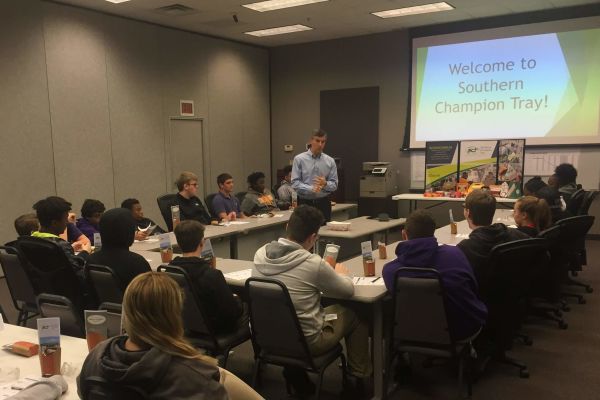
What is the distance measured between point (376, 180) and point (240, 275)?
18.2 ft

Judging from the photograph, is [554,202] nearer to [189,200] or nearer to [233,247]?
[233,247]

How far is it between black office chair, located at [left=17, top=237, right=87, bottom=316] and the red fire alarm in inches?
208

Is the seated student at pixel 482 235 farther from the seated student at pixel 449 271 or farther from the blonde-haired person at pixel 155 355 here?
the blonde-haired person at pixel 155 355

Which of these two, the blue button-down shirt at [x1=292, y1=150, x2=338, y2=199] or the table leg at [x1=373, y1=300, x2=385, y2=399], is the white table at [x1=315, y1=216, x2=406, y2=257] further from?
the table leg at [x1=373, y1=300, x2=385, y2=399]

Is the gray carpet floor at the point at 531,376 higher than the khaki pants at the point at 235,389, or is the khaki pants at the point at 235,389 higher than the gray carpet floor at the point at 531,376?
the khaki pants at the point at 235,389

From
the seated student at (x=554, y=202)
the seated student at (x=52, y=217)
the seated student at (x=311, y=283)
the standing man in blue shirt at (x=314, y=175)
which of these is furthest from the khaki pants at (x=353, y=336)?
the seated student at (x=554, y=202)

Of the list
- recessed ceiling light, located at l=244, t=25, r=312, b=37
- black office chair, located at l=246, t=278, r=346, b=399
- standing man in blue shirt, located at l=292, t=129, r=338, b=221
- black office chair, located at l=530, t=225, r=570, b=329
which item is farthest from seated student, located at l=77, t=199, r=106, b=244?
recessed ceiling light, located at l=244, t=25, r=312, b=37

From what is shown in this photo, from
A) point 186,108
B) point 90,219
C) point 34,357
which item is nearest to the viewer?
point 34,357

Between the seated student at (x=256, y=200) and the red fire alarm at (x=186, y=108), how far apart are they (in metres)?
2.65

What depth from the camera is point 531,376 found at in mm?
3238

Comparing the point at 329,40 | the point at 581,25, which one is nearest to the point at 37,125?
the point at 329,40

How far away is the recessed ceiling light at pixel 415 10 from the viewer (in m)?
7.07

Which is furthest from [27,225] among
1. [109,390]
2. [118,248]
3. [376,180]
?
[376,180]

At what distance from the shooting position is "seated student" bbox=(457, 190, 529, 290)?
3023 mm
